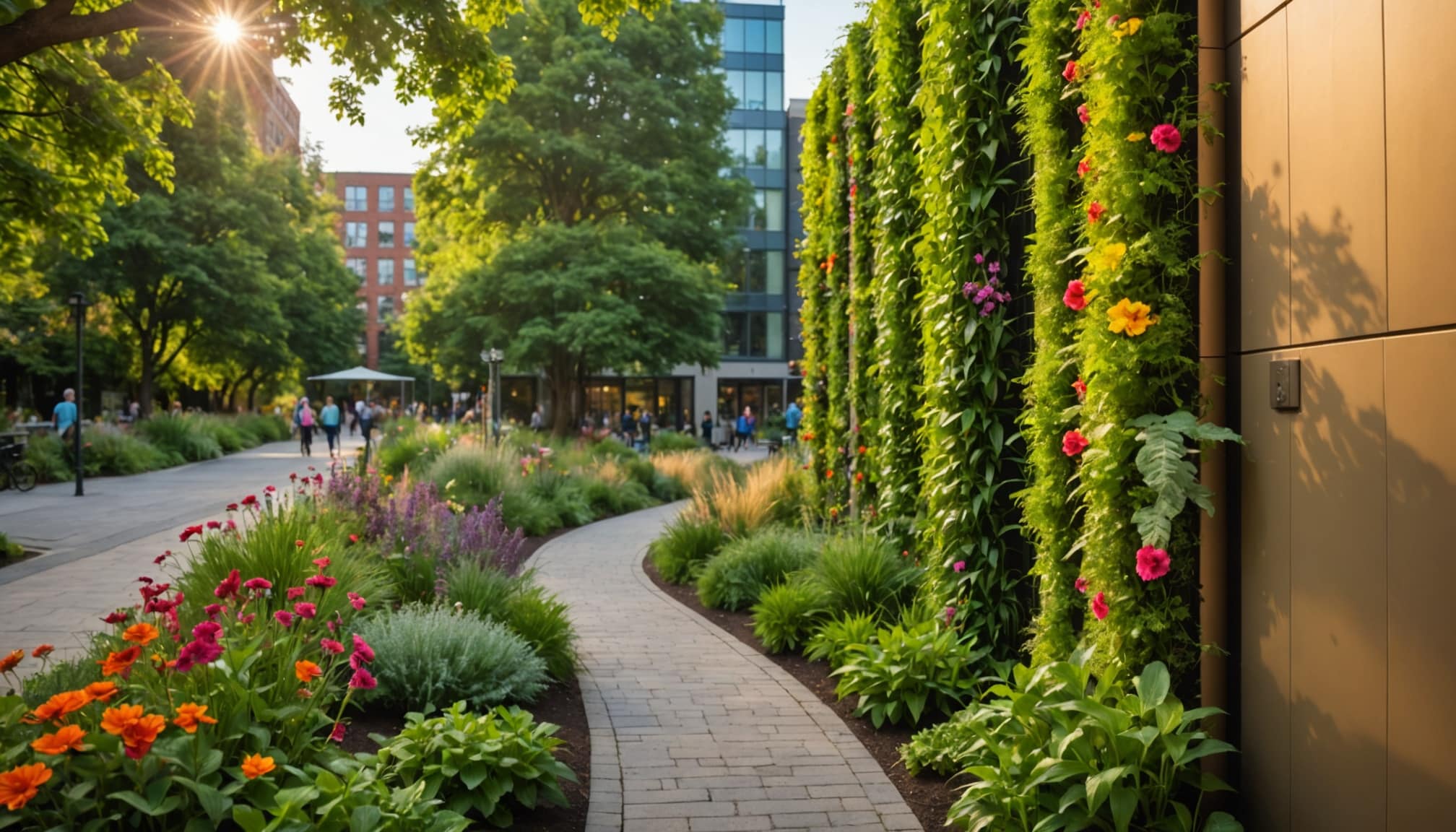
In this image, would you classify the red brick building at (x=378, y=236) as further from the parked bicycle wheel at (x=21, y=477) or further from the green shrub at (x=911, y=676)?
the green shrub at (x=911, y=676)

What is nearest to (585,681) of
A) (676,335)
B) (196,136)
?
(676,335)

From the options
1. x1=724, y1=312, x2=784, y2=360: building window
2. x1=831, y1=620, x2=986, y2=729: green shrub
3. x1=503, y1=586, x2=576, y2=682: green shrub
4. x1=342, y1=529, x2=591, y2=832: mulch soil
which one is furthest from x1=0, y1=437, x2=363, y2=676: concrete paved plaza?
x1=724, y1=312, x2=784, y2=360: building window

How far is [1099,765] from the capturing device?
11.5 feet

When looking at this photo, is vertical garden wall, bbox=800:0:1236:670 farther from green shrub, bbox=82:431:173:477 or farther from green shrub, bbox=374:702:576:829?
green shrub, bbox=82:431:173:477

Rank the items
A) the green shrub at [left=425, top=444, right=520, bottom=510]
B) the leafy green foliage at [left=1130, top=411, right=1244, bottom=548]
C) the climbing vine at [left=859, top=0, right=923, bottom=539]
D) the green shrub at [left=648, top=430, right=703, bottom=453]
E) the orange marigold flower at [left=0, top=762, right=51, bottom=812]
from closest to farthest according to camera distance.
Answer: the orange marigold flower at [left=0, top=762, right=51, bottom=812], the leafy green foliage at [left=1130, top=411, right=1244, bottom=548], the climbing vine at [left=859, top=0, right=923, bottom=539], the green shrub at [left=425, top=444, right=520, bottom=510], the green shrub at [left=648, top=430, right=703, bottom=453]

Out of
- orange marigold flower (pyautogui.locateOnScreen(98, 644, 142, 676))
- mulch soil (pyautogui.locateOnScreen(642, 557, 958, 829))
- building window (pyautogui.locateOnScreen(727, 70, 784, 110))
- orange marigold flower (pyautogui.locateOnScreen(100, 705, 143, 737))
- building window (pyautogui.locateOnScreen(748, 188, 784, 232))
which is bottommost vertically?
mulch soil (pyautogui.locateOnScreen(642, 557, 958, 829))

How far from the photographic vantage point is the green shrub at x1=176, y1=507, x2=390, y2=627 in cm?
548

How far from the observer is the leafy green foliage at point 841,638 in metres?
5.94

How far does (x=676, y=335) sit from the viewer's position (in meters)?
25.0

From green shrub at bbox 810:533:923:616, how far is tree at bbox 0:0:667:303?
19.3 feet

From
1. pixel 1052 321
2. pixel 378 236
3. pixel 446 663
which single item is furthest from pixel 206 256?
pixel 378 236

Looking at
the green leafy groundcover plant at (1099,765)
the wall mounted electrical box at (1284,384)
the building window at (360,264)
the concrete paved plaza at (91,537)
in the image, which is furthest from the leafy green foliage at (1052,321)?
the building window at (360,264)

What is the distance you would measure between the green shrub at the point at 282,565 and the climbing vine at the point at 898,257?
11.5 ft

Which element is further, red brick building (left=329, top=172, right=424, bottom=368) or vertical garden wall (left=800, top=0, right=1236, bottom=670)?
red brick building (left=329, top=172, right=424, bottom=368)
